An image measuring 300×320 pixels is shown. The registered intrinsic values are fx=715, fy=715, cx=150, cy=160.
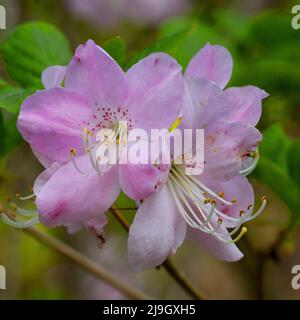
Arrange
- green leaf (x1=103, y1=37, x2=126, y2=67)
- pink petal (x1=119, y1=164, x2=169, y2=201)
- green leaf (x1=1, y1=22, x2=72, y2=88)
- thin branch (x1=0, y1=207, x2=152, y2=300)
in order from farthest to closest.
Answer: thin branch (x1=0, y1=207, x2=152, y2=300), green leaf (x1=1, y1=22, x2=72, y2=88), green leaf (x1=103, y1=37, x2=126, y2=67), pink petal (x1=119, y1=164, x2=169, y2=201)

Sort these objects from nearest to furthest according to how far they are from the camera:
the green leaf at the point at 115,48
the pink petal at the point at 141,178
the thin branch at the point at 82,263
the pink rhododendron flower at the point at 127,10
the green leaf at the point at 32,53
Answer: the pink petal at the point at 141,178, the green leaf at the point at 115,48, the green leaf at the point at 32,53, the thin branch at the point at 82,263, the pink rhododendron flower at the point at 127,10

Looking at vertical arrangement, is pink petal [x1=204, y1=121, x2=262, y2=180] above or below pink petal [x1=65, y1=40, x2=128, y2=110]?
below

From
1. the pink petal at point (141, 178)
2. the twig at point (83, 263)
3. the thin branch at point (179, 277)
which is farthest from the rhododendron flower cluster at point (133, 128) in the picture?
the twig at point (83, 263)

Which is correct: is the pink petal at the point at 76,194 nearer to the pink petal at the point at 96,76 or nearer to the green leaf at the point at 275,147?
the pink petal at the point at 96,76

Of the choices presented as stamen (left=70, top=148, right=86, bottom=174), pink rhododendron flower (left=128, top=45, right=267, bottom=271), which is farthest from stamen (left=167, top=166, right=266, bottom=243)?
stamen (left=70, top=148, right=86, bottom=174)

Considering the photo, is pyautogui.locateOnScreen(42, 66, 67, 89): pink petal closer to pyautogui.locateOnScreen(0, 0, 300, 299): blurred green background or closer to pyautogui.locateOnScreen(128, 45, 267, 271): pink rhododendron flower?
pyautogui.locateOnScreen(0, 0, 300, 299): blurred green background

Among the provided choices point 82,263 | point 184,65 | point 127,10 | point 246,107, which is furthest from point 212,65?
point 127,10
